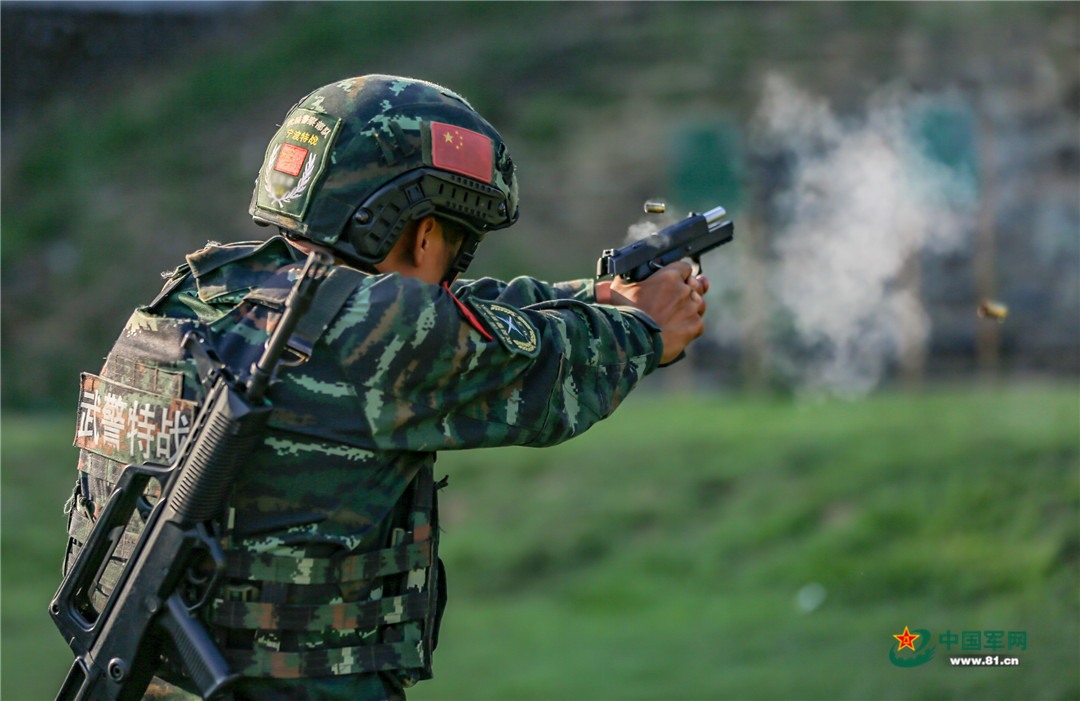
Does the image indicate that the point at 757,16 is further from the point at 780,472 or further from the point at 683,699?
the point at 683,699

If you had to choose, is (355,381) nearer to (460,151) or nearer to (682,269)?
(460,151)

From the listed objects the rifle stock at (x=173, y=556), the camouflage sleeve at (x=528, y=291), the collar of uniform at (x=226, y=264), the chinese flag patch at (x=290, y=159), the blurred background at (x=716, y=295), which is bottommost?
the rifle stock at (x=173, y=556)

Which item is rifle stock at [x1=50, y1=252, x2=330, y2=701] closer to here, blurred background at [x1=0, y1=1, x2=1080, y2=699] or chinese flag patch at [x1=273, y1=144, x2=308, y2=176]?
chinese flag patch at [x1=273, y1=144, x2=308, y2=176]

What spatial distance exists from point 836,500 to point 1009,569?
1643 millimetres

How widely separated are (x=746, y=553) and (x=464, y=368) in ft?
20.4

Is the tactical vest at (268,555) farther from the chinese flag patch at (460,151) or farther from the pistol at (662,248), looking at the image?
the pistol at (662,248)

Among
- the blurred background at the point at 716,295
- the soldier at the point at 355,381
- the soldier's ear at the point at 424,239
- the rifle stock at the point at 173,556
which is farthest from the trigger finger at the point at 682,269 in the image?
the blurred background at the point at 716,295

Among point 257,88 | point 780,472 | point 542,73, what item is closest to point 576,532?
point 780,472

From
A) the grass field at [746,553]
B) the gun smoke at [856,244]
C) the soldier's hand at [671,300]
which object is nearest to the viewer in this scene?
the soldier's hand at [671,300]

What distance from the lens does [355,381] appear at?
2523mm

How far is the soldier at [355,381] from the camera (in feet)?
8.30

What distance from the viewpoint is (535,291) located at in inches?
136

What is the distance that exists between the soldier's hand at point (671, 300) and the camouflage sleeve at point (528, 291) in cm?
13

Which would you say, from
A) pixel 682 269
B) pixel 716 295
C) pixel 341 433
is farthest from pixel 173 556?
pixel 716 295
